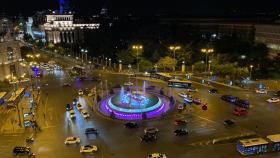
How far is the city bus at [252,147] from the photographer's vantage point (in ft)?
98.3

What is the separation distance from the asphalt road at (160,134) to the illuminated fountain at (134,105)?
64.9 inches

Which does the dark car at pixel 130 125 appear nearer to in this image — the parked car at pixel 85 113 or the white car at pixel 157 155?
the parked car at pixel 85 113

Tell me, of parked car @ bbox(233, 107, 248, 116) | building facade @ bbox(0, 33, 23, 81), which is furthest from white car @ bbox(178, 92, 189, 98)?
building facade @ bbox(0, 33, 23, 81)

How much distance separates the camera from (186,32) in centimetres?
8456

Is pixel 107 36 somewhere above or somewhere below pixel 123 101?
above

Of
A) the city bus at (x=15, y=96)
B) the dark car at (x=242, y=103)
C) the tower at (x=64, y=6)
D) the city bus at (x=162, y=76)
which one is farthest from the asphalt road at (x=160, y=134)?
the tower at (x=64, y=6)

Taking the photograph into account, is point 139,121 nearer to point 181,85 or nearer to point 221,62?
point 181,85

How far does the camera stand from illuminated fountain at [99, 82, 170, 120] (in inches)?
1619

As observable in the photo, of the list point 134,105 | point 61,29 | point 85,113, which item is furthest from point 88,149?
point 61,29

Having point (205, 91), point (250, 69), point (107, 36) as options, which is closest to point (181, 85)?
point (205, 91)

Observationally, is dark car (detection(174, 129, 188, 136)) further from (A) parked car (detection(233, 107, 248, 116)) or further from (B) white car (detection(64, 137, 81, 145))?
(B) white car (detection(64, 137, 81, 145))

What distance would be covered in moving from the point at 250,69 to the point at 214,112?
2513 centimetres

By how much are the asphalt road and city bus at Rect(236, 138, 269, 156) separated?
26.2 inches

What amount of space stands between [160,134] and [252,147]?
10.4 m
